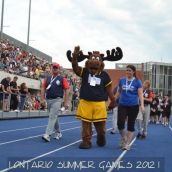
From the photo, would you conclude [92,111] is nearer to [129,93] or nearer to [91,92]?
[91,92]

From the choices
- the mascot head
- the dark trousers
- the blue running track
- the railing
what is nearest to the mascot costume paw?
the mascot head

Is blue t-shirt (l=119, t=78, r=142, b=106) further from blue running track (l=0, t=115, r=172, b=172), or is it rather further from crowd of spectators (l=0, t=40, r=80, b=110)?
crowd of spectators (l=0, t=40, r=80, b=110)

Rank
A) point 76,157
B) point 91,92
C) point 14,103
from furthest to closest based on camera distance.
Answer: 1. point 14,103
2. point 91,92
3. point 76,157

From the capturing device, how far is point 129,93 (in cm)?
1239

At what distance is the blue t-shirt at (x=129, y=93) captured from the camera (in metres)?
12.3

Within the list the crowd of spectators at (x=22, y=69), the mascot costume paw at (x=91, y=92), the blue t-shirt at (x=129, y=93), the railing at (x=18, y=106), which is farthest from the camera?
the crowd of spectators at (x=22, y=69)

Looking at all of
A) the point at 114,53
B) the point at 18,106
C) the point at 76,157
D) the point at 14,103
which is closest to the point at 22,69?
the point at 18,106

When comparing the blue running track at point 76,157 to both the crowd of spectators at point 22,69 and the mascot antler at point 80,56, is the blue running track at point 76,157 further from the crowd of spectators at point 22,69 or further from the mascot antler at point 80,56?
the crowd of spectators at point 22,69

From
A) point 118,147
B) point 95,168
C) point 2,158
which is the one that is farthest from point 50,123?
point 95,168

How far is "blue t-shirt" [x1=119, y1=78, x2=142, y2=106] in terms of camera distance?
1234 cm

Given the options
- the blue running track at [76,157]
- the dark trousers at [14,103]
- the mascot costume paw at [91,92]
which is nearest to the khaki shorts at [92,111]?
the mascot costume paw at [91,92]

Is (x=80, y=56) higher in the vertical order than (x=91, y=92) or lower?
higher

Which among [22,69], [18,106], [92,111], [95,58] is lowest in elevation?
[92,111]

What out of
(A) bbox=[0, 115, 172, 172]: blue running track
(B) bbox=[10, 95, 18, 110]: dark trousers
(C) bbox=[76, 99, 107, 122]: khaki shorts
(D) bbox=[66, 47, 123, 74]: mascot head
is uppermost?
(D) bbox=[66, 47, 123, 74]: mascot head
